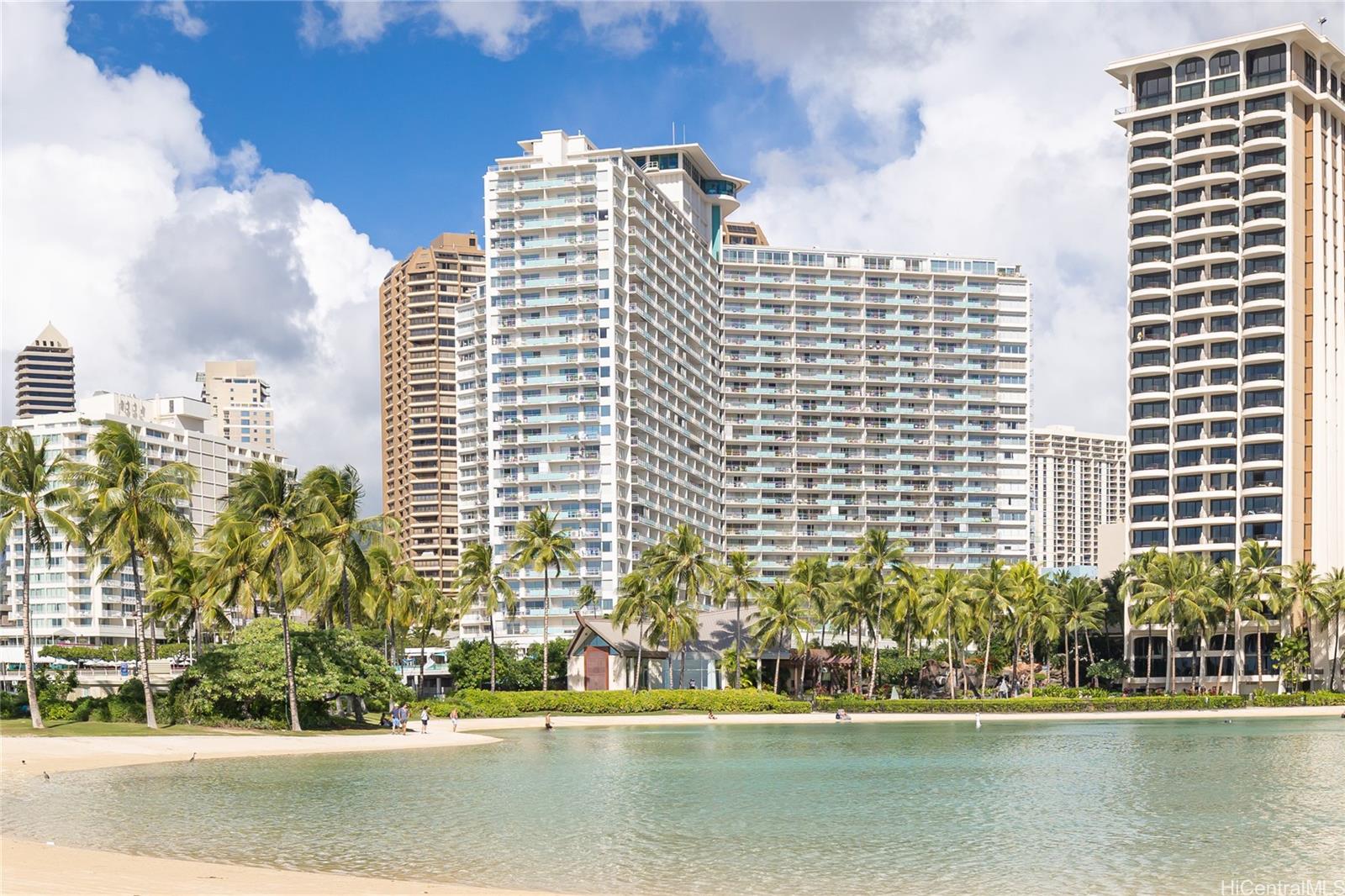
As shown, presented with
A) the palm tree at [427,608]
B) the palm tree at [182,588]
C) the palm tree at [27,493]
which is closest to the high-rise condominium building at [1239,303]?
the palm tree at [427,608]

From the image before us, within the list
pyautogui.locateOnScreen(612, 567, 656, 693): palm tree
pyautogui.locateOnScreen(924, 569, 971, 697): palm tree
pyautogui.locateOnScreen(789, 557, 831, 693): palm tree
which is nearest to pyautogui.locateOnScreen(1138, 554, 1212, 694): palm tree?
pyautogui.locateOnScreen(924, 569, 971, 697): palm tree

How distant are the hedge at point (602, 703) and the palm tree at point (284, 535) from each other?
80.8 ft

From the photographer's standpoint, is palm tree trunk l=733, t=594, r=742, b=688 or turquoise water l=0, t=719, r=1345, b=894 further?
palm tree trunk l=733, t=594, r=742, b=688

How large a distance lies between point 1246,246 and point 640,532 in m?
75.4

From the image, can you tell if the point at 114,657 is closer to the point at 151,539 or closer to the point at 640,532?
the point at 640,532

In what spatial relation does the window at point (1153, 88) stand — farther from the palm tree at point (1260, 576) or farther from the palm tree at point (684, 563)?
the palm tree at point (684, 563)

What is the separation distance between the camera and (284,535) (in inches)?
2778

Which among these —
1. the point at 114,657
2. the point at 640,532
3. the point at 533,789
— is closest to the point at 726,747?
the point at 533,789

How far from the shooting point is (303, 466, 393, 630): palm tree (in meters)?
79.5

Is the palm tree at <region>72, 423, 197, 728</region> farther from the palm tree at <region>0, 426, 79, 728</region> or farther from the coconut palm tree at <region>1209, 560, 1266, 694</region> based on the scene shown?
the coconut palm tree at <region>1209, 560, 1266, 694</region>

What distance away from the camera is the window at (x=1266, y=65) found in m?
141

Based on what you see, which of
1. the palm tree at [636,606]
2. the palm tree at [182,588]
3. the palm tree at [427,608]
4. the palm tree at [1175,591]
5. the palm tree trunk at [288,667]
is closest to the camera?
the palm tree trunk at [288,667]

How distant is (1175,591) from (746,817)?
8864 centimetres

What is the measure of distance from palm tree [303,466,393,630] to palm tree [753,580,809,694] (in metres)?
40.2
